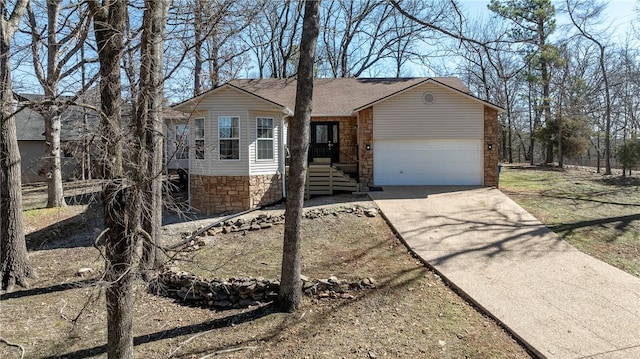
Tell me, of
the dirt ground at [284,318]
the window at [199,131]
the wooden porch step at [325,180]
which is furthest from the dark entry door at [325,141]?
the dirt ground at [284,318]

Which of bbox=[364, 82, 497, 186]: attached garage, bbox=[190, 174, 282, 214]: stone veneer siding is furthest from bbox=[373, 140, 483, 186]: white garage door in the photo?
bbox=[190, 174, 282, 214]: stone veneer siding

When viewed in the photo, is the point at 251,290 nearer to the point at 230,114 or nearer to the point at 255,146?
the point at 255,146

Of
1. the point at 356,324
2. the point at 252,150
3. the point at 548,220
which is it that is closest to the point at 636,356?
the point at 356,324

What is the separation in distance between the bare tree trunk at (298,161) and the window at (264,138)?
7.62m

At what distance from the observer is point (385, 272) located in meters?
7.46

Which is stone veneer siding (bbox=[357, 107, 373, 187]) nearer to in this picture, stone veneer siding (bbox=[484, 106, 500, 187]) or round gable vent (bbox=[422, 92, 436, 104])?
round gable vent (bbox=[422, 92, 436, 104])

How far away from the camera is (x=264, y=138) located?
13859 mm

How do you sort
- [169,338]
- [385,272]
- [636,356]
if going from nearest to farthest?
[636,356] < [169,338] < [385,272]

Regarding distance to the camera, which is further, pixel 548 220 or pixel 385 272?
pixel 548 220

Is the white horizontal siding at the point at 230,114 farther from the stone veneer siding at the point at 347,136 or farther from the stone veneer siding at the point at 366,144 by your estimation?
the stone veneer siding at the point at 347,136

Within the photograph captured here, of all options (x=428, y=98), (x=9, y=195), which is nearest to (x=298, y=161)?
(x=9, y=195)

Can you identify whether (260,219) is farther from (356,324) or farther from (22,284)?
(356,324)

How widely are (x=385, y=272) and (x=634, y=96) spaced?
95.0 feet

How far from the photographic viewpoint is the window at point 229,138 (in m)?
13.4
